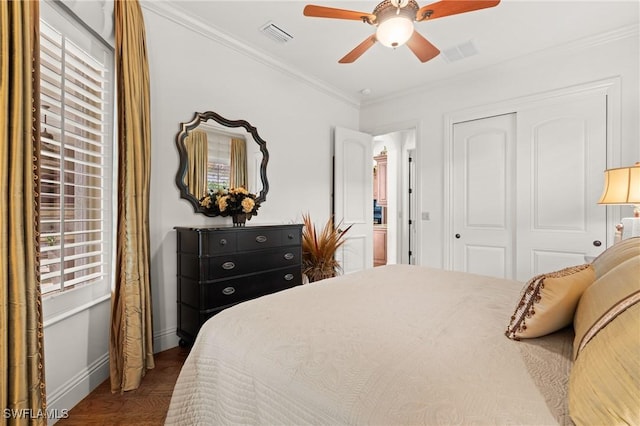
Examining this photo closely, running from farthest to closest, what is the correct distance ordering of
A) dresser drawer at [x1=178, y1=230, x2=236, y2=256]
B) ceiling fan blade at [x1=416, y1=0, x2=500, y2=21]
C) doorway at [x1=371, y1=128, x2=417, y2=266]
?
doorway at [x1=371, y1=128, x2=417, y2=266] < dresser drawer at [x1=178, y1=230, x2=236, y2=256] < ceiling fan blade at [x1=416, y1=0, x2=500, y2=21]

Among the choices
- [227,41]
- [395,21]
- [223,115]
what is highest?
[227,41]

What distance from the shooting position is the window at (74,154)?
168 centimetres

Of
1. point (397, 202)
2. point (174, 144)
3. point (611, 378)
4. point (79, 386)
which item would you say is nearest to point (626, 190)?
point (611, 378)

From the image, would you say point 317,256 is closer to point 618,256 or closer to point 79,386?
point 79,386

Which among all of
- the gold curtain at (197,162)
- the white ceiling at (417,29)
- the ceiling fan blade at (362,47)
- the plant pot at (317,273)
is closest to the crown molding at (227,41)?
the white ceiling at (417,29)

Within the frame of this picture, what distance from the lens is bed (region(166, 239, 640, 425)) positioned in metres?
0.71

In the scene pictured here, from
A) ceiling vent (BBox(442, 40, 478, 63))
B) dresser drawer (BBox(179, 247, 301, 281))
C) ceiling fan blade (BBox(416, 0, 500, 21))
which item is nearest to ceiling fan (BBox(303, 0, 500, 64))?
ceiling fan blade (BBox(416, 0, 500, 21))

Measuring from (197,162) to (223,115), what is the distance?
A: 0.57m

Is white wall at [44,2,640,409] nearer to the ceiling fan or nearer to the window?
the window

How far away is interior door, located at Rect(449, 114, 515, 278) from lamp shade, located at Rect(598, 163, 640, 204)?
3.89 feet

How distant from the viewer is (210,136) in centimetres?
289

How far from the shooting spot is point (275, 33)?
2939 mm

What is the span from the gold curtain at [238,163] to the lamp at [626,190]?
2915 millimetres

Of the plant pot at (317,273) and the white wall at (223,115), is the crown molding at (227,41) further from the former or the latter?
the plant pot at (317,273)
